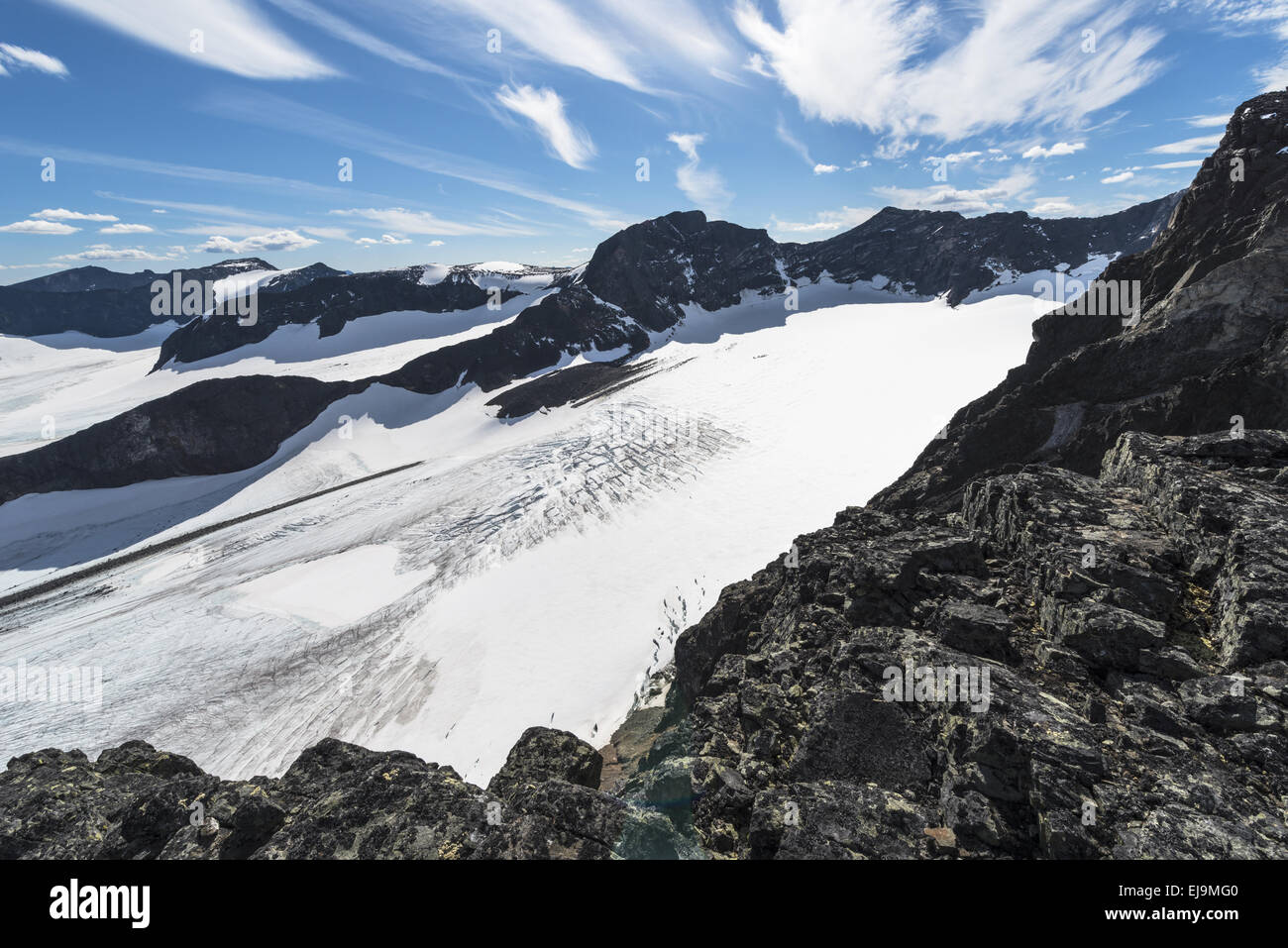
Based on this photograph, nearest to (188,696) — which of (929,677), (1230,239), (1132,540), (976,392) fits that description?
(929,677)

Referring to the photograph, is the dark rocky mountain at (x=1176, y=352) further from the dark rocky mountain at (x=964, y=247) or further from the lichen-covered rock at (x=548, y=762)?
the dark rocky mountain at (x=964, y=247)

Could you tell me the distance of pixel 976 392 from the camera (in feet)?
181

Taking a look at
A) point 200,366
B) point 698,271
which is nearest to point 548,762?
point 200,366

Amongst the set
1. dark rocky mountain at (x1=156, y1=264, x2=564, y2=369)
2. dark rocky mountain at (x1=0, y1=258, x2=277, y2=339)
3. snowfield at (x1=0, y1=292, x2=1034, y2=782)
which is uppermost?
dark rocky mountain at (x1=0, y1=258, x2=277, y2=339)

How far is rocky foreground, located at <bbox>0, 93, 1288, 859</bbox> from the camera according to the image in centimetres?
809

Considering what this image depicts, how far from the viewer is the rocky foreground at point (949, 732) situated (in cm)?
809

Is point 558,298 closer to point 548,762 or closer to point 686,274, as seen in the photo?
point 686,274

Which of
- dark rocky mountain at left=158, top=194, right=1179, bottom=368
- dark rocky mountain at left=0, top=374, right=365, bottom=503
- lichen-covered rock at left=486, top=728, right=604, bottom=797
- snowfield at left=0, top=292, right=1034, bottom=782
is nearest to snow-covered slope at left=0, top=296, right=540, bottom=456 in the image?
dark rocky mountain at left=158, top=194, right=1179, bottom=368

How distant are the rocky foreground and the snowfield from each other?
30.3 feet

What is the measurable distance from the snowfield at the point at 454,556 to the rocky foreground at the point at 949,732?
923 centimetres

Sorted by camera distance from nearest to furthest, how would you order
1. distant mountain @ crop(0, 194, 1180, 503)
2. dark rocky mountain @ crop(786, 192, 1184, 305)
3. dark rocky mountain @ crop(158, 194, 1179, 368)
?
1. distant mountain @ crop(0, 194, 1180, 503)
2. dark rocky mountain @ crop(158, 194, 1179, 368)
3. dark rocky mountain @ crop(786, 192, 1184, 305)

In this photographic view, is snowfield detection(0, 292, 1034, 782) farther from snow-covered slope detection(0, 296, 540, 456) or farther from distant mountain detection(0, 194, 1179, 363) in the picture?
distant mountain detection(0, 194, 1179, 363)

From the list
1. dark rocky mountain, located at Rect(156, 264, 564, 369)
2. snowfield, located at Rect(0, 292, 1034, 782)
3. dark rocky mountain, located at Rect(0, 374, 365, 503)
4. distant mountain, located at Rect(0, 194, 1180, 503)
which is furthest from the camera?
dark rocky mountain, located at Rect(156, 264, 564, 369)
